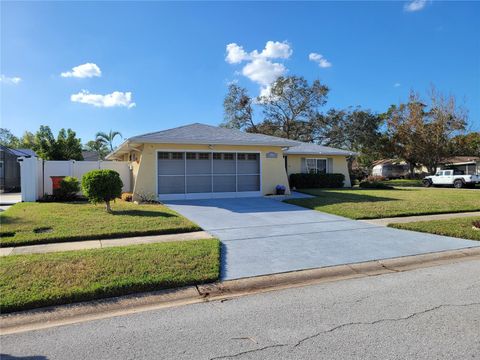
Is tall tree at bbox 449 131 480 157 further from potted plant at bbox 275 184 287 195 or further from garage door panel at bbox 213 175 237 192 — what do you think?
garage door panel at bbox 213 175 237 192

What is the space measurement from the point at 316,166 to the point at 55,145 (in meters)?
21.3

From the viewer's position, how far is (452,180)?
2714 centimetres

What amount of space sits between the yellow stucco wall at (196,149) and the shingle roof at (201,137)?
0.40 metres

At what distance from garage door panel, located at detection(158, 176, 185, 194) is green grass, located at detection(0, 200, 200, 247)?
11.2 feet

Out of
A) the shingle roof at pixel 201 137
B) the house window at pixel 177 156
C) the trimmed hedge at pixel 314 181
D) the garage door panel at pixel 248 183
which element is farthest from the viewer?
the trimmed hedge at pixel 314 181

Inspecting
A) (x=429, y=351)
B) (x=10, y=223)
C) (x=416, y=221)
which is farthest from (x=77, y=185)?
(x=429, y=351)

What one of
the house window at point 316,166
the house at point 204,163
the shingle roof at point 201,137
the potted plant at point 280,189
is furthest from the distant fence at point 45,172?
the house window at point 316,166

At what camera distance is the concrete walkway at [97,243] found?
656 centimetres

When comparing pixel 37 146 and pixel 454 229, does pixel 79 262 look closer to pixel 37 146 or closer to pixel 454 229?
pixel 454 229

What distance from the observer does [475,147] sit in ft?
135

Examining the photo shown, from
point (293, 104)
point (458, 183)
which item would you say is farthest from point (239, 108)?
point (458, 183)

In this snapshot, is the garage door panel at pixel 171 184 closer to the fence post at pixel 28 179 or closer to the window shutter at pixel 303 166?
the fence post at pixel 28 179

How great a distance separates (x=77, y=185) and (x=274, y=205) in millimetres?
8423

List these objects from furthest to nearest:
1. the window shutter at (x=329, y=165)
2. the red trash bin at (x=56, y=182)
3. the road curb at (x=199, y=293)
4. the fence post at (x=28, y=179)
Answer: the window shutter at (x=329, y=165), the red trash bin at (x=56, y=182), the fence post at (x=28, y=179), the road curb at (x=199, y=293)
